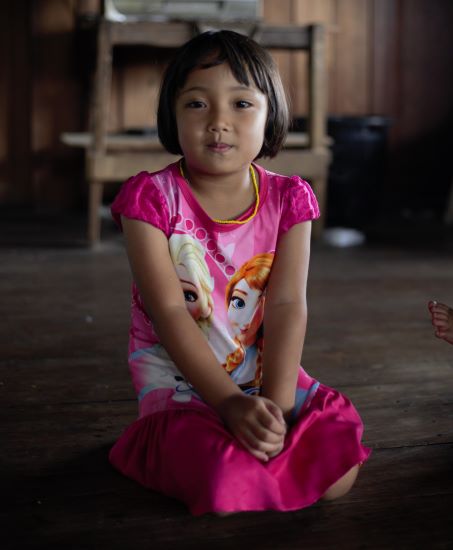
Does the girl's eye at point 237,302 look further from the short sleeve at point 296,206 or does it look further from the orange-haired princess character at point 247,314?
the short sleeve at point 296,206

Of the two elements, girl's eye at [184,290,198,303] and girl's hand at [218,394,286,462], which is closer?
girl's hand at [218,394,286,462]

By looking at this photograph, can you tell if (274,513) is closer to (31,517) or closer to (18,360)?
(31,517)

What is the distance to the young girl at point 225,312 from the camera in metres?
1.04

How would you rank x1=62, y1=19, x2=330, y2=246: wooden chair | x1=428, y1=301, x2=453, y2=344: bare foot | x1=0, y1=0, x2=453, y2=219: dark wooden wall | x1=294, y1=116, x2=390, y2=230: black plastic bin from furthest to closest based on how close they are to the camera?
x1=0, y1=0, x2=453, y2=219: dark wooden wall, x1=294, y1=116, x2=390, y2=230: black plastic bin, x1=62, y1=19, x2=330, y2=246: wooden chair, x1=428, y1=301, x2=453, y2=344: bare foot

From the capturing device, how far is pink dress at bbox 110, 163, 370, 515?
103 cm

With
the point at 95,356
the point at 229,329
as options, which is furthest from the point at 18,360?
the point at 229,329

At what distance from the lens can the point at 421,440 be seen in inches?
50.5

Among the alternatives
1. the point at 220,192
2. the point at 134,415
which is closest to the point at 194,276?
the point at 220,192

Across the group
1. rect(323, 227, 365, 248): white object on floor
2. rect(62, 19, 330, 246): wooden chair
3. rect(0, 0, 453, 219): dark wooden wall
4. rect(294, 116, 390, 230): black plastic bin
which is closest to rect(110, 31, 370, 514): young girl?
rect(62, 19, 330, 246): wooden chair

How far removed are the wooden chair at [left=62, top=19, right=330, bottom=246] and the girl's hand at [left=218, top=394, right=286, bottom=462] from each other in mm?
2191

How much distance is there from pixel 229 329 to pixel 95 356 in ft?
2.04

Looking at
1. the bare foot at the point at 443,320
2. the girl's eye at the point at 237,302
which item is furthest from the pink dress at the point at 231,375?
the bare foot at the point at 443,320

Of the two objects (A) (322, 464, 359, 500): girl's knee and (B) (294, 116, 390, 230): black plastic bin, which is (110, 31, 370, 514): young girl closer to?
(A) (322, 464, 359, 500): girl's knee

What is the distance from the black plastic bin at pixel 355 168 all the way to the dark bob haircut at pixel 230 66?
8.61ft
